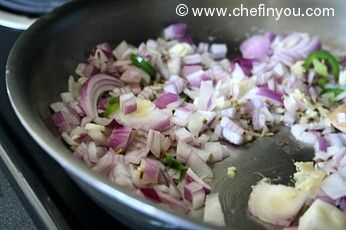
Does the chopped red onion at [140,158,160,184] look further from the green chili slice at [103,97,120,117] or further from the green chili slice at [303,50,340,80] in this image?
the green chili slice at [303,50,340,80]

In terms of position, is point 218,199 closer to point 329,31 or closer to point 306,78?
point 306,78

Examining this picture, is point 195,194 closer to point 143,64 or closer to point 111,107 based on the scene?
point 111,107

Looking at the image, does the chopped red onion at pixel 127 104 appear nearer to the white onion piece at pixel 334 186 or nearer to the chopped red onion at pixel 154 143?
the chopped red onion at pixel 154 143

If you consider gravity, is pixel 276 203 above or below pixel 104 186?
below

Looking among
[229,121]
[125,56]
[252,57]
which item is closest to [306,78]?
[252,57]

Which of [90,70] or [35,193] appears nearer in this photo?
[35,193]

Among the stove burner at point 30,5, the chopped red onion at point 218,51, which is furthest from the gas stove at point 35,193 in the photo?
the chopped red onion at point 218,51

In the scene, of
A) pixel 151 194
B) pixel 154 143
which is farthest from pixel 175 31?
pixel 151 194
